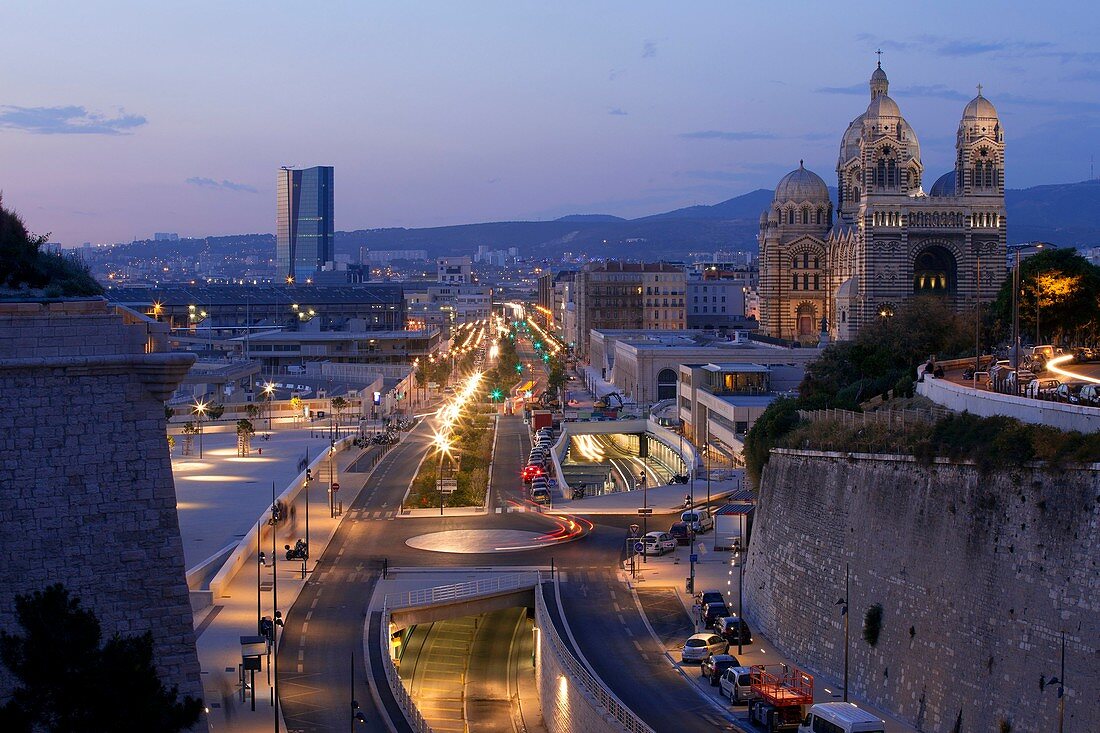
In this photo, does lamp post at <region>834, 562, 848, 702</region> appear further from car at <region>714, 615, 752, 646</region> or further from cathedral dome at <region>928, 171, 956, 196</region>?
cathedral dome at <region>928, 171, 956, 196</region>

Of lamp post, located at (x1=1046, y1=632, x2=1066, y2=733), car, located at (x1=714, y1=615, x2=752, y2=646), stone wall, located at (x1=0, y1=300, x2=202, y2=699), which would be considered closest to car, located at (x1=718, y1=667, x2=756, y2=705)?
car, located at (x1=714, y1=615, x2=752, y2=646)

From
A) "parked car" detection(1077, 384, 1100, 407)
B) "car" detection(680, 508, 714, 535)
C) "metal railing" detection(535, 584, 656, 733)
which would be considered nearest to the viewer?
"metal railing" detection(535, 584, 656, 733)

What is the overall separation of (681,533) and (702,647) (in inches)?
473

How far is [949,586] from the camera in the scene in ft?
64.8


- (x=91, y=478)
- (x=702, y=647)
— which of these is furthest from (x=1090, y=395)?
(x=91, y=478)

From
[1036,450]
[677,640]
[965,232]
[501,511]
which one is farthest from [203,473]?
[965,232]

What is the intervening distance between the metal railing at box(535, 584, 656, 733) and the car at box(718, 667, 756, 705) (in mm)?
1919

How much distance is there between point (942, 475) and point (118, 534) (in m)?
13.0

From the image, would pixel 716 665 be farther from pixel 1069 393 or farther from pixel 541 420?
pixel 541 420

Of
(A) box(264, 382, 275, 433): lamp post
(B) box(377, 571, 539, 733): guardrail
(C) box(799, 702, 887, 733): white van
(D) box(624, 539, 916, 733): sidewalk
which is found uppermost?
(A) box(264, 382, 275, 433): lamp post

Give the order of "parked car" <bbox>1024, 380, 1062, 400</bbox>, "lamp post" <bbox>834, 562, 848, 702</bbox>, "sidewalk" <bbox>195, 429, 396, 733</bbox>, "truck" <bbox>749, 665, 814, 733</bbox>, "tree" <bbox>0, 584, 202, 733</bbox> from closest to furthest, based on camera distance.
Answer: "tree" <bbox>0, 584, 202, 733</bbox> → "truck" <bbox>749, 665, 814, 733</bbox> → "lamp post" <bbox>834, 562, 848, 702</bbox> → "sidewalk" <bbox>195, 429, 396, 733</bbox> → "parked car" <bbox>1024, 380, 1062, 400</bbox>

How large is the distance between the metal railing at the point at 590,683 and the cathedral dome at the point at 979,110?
51.6 meters

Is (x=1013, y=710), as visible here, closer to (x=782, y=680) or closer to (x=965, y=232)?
(x=782, y=680)

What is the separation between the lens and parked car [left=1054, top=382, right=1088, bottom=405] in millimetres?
21048
